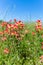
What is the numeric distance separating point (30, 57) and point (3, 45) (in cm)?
65

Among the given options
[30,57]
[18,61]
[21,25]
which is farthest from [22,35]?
[18,61]

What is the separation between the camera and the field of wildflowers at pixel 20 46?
190 inches

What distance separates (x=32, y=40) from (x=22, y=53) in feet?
1.84

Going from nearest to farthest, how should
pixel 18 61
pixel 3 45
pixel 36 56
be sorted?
1. pixel 18 61
2. pixel 36 56
3. pixel 3 45

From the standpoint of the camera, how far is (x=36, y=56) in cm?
509

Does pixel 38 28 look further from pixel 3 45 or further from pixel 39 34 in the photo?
pixel 3 45

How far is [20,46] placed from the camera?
5430mm

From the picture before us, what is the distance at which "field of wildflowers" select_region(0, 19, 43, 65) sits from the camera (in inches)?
190

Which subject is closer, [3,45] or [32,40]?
[3,45]

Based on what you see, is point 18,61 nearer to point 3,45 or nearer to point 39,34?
point 3,45

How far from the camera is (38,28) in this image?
5883 mm

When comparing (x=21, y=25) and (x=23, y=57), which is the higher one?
(x=21, y=25)

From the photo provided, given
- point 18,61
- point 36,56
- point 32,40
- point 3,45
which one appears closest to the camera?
point 18,61

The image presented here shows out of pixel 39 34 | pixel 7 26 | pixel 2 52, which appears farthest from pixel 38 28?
pixel 2 52
